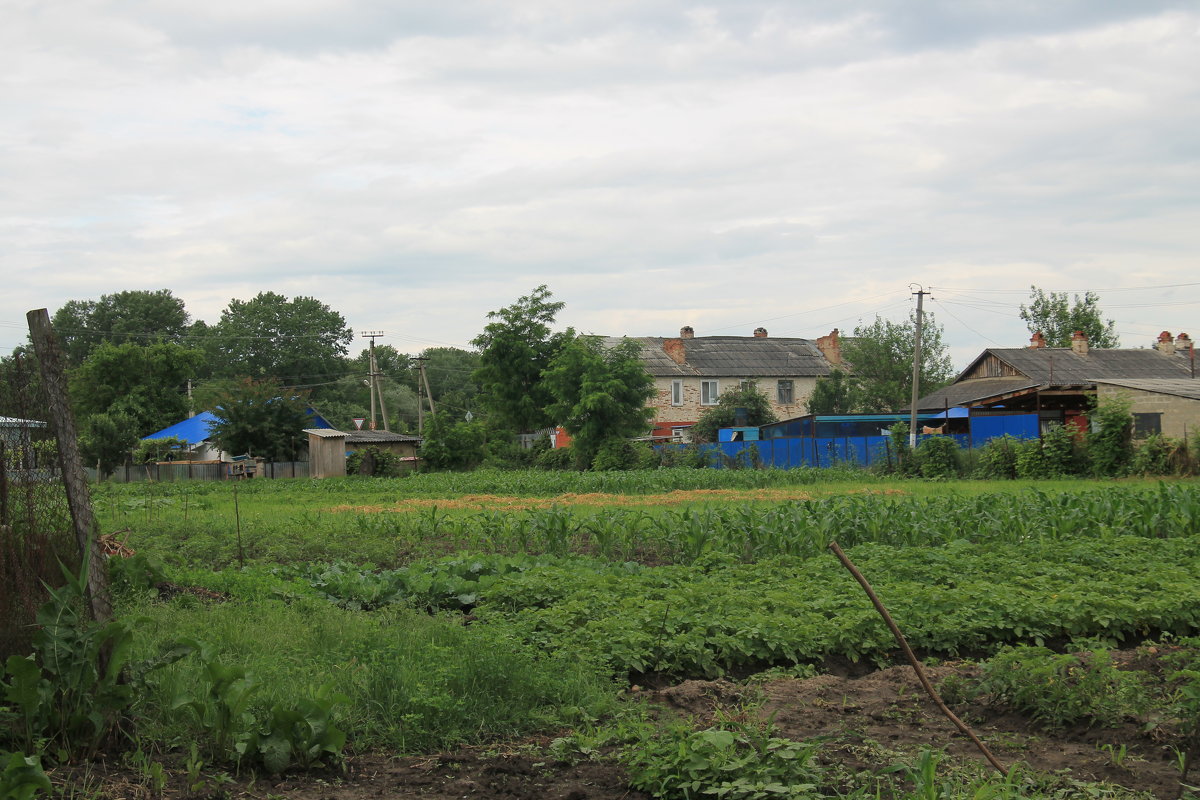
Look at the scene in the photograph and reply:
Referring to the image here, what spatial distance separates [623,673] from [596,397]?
1568 inches

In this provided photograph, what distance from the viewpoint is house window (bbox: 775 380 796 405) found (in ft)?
220

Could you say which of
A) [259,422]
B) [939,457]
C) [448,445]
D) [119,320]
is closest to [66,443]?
[939,457]

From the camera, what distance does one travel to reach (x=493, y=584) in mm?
9562

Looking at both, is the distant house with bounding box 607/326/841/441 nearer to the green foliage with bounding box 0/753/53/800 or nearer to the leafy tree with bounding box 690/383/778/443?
the leafy tree with bounding box 690/383/778/443

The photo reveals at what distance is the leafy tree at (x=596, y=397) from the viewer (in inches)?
1863

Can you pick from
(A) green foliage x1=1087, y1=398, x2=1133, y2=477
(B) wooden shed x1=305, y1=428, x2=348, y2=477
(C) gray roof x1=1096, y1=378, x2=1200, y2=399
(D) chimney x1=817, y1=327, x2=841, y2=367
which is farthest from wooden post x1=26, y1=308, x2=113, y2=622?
(D) chimney x1=817, y1=327, x2=841, y2=367

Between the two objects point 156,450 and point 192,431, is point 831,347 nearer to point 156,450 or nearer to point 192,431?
point 192,431

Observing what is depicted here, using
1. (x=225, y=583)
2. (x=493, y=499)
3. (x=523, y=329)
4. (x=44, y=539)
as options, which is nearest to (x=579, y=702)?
(x=44, y=539)

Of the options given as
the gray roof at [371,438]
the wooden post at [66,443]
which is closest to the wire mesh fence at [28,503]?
the wooden post at [66,443]

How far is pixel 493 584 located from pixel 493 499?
19.9m

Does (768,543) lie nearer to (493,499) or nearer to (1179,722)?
(1179,722)

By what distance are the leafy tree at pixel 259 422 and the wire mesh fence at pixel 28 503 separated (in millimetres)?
43056

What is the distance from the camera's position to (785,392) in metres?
67.2

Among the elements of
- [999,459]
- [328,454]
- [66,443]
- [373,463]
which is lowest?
[999,459]
